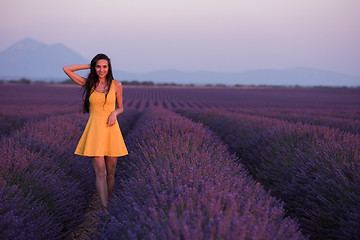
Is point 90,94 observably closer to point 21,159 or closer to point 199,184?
point 21,159

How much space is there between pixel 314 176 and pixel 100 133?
219 centimetres

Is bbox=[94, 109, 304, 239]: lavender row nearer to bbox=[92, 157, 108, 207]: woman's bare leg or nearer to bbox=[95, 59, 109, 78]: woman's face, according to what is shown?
bbox=[92, 157, 108, 207]: woman's bare leg

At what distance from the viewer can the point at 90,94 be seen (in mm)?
2832

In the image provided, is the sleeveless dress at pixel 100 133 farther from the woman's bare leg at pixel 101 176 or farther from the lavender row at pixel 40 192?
the lavender row at pixel 40 192

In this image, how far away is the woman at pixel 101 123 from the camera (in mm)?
2746

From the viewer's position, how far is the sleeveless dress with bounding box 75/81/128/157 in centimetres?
273

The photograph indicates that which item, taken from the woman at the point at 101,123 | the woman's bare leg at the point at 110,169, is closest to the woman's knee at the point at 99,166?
the woman at the point at 101,123

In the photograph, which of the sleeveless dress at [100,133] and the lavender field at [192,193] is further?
the sleeveless dress at [100,133]

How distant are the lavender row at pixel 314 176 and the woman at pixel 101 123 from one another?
184cm

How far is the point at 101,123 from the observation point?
2791 millimetres

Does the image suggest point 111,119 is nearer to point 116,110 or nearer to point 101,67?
point 116,110

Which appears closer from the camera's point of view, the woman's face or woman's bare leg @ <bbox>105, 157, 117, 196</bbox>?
the woman's face

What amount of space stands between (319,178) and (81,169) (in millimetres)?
2685

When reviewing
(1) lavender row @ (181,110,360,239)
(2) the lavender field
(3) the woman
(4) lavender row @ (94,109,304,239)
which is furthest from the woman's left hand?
(1) lavender row @ (181,110,360,239)
